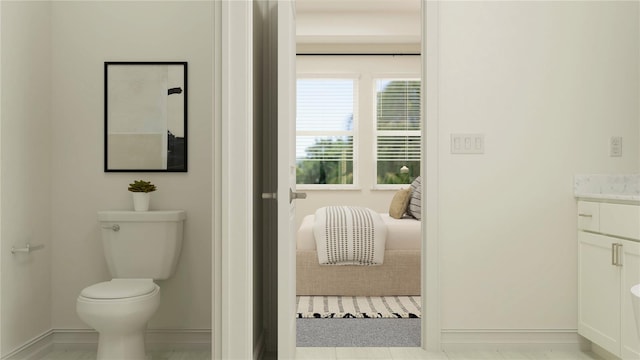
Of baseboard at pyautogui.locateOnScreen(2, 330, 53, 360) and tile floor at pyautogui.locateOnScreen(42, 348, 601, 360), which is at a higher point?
baseboard at pyautogui.locateOnScreen(2, 330, 53, 360)

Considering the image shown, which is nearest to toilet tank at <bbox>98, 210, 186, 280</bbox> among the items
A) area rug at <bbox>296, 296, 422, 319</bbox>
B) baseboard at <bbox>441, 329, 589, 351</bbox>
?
area rug at <bbox>296, 296, 422, 319</bbox>

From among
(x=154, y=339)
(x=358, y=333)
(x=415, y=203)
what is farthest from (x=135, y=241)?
(x=415, y=203)

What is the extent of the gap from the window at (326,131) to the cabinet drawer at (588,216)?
3.92 metres

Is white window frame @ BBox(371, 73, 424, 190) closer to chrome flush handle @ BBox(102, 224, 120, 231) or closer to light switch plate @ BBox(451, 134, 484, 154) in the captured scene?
light switch plate @ BBox(451, 134, 484, 154)

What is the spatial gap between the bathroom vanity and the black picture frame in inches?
88.3

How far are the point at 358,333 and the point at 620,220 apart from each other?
1.59 meters

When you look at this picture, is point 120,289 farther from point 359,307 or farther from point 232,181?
point 359,307

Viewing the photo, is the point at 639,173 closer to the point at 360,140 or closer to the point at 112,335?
the point at 112,335

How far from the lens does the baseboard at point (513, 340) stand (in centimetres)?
283

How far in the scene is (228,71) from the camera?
1936mm

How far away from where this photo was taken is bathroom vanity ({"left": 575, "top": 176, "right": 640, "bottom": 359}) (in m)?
2.37

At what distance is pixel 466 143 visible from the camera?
2838mm

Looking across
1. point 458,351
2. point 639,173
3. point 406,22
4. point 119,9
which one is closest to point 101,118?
point 119,9

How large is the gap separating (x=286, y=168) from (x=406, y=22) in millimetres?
4373
